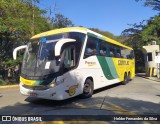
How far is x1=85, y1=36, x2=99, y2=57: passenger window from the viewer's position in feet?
44.4

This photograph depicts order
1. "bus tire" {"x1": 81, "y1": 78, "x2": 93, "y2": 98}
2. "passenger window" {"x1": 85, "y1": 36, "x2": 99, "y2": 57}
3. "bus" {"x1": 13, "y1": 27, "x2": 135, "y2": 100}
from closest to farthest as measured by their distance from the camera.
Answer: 1. "bus" {"x1": 13, "y1": 27, "x2": 135, "y2": 100}
2. "bus tire" {"x1": 81, "y1": 78, "x2": 93, "y2": 98}
3. "passenger window" {"x1": 85, "y1": 36, "x2": 99, "y2": 57}

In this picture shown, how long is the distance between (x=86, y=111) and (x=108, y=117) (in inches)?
54.8

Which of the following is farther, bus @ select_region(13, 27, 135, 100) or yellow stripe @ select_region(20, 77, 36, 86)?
yellow stripe @ select_region(20, 77, 36, 86)

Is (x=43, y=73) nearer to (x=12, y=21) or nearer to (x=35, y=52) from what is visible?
(x=35, y=52)

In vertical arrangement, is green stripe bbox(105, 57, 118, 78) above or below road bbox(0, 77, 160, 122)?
above

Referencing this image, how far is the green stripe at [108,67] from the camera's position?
15.4 metres

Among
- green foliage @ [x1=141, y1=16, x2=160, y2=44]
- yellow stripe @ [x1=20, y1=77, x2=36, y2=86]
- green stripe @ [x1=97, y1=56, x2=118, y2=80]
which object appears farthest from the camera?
green foliage @ [x1=141, y1=16, x2=160, y2=44]

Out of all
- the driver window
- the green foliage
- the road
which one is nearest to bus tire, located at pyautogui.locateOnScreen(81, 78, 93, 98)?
the road

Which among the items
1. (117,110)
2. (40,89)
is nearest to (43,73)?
(40,89)

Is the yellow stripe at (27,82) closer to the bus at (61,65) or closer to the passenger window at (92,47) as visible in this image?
the bus at (61,65)

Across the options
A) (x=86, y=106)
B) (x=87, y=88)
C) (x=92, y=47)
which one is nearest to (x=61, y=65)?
(x=86, y=106)

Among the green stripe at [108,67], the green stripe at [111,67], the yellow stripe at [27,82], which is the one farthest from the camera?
the green stripe at [111,67]

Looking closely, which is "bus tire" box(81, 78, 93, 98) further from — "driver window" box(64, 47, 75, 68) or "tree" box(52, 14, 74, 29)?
"tree" box(52, 14, 74, 29)

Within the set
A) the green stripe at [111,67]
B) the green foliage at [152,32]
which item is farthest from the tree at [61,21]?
the green stripe at [111,67]
